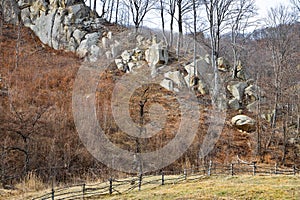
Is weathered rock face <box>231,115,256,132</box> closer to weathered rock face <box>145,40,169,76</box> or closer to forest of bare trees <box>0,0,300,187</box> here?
forest of bare trees <box>0,0,300,187</box>

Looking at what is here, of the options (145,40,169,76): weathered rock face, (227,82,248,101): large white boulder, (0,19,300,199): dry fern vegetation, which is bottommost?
(0,19,300,199): dry fern vegetation

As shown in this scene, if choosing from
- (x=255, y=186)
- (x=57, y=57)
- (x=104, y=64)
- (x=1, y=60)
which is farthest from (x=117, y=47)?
(x=255, y=186)

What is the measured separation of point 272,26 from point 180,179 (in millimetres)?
14407

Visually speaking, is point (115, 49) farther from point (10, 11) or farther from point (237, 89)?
point (10, 11)

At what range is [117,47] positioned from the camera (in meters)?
28.9

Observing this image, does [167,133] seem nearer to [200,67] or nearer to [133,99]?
[133,99]

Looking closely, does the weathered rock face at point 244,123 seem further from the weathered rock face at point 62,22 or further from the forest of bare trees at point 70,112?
the weathered rock face at point 62,22

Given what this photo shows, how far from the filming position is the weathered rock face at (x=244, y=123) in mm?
21188

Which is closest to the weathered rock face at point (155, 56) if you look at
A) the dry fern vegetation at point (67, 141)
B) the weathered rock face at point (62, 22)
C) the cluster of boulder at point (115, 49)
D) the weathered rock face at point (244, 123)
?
the cluster of boulder at point (115, 49)

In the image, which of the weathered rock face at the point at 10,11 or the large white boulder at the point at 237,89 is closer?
the large white boulder at the point at 237,89

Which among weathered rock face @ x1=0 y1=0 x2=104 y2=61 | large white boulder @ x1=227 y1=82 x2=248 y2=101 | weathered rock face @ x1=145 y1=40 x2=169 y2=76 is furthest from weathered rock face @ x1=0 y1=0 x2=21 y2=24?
large white boulder @ x1=227 y1=82 x2=248 y2=101

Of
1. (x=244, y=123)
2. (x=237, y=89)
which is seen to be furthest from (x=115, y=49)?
(x=244, y=123)

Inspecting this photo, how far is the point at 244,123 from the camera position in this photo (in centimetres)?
2130

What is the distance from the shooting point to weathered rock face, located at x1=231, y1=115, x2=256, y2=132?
2119 centimetres
